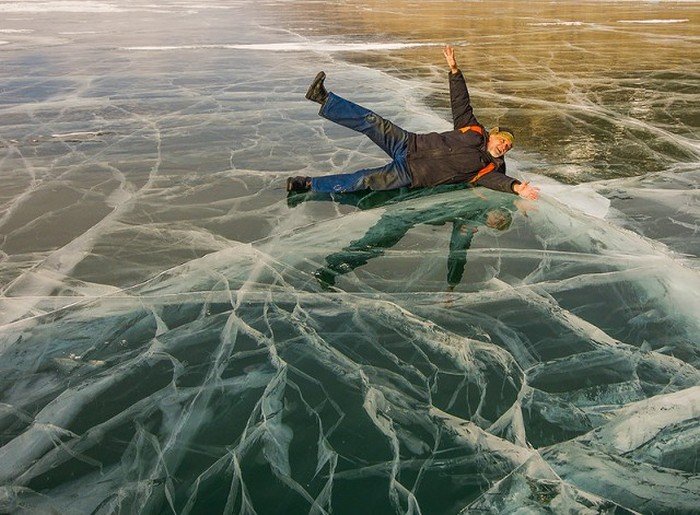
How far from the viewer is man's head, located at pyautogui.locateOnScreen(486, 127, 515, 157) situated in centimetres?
374

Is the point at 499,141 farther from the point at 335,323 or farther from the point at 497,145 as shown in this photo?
the point at 335,323

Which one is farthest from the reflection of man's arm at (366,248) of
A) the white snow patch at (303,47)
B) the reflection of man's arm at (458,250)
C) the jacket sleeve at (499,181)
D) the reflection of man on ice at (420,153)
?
the white snow patch at (303,47)

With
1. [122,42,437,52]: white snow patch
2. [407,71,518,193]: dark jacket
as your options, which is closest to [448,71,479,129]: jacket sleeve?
[407,71,518,193]: dark jacket

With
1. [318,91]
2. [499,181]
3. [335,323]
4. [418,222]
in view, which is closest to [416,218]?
[418,222]

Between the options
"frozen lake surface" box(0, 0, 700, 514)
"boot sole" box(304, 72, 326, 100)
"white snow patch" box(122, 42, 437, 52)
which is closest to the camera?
"frozen lake surface" box(0, 0, 700, 514)

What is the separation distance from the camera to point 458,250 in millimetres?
3422

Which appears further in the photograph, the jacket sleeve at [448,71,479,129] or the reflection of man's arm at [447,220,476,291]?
the jacket sleeve at [448,71,479,129]

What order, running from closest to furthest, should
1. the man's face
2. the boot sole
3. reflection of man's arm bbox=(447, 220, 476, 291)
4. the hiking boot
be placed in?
reflection of man's arm bbox=(447, 220, 476, 291)
the man's face
the boot sole
the hiking boot

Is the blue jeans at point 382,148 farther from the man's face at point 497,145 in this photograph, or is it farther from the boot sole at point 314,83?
the man's face at point 497,145

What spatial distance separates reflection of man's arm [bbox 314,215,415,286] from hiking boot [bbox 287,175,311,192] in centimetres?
72

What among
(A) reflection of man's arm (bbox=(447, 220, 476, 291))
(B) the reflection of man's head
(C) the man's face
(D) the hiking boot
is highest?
(C) the man's face

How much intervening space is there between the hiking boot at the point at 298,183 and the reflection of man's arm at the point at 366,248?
0.72 m

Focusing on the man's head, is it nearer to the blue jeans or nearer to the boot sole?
the blue jeans

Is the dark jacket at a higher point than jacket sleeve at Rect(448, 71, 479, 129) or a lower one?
lower
